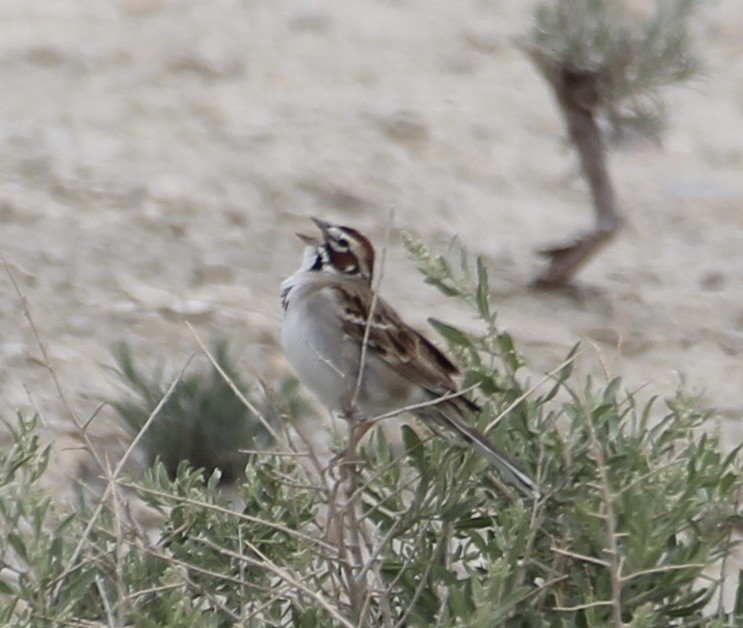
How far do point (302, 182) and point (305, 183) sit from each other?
1cm

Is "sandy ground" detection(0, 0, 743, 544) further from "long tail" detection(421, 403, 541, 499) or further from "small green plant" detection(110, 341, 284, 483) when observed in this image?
"long tail" detection(421, 403, 541, 499)

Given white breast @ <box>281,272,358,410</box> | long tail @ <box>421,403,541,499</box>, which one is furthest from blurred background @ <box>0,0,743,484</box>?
long tail @ <box>421,403,541,499</box>

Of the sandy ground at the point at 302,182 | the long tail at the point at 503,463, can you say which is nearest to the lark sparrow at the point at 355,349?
the long tail at the point at 503,463

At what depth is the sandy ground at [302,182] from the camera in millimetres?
6508

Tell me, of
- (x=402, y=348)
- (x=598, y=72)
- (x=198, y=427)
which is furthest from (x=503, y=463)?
(x=598, y=72)

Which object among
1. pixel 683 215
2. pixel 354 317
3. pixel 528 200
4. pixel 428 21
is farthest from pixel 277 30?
pixel 354 317

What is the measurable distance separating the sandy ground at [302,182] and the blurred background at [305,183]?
0.6 inches

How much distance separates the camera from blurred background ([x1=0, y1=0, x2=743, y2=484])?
21.4ft

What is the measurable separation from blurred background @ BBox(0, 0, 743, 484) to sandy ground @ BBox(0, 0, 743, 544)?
1 cm

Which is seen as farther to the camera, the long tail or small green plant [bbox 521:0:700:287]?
small green plant [bbox 521:0:700:287]

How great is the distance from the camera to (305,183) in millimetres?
7777

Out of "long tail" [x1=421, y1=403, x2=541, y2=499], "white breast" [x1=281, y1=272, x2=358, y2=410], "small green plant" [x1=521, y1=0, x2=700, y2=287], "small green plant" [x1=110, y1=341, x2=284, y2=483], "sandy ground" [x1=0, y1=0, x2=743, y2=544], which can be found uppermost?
"long tail" [x1=421, y1=403, x2=541, y2=499]

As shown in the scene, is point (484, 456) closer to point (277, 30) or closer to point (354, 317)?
point (354, 317)

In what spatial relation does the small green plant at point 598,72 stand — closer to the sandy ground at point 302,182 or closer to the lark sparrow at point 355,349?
the sandy ground at point 302,182
